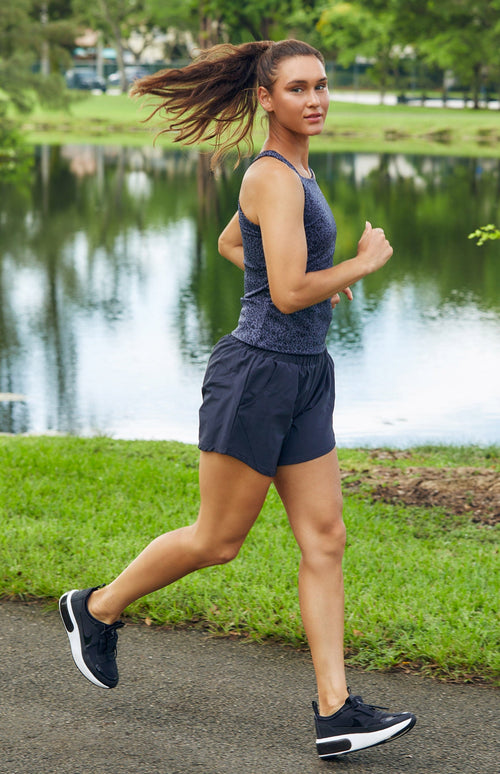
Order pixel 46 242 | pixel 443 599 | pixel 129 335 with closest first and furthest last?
pixel 443 599, pixel 129 335, pixel 46 242

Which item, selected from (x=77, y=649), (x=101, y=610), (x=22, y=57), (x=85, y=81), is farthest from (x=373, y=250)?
(x=85, y=81)

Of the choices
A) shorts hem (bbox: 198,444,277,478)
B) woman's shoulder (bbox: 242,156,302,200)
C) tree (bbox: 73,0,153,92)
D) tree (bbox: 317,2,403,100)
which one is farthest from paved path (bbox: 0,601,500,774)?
tree (bbox: 73,0,153,92)

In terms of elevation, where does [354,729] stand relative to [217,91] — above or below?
below

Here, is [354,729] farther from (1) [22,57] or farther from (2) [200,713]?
(1) [22,57]

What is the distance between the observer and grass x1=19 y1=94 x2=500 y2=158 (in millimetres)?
42656

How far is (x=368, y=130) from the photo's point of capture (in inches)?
1922

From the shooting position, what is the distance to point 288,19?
6944cm

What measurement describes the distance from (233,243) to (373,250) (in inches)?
23.4

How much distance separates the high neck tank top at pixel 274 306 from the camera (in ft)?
10.0

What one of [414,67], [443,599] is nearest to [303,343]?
[443,599]

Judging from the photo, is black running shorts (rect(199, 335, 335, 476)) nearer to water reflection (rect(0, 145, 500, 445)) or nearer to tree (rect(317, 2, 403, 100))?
water reflection (rect(0, 145, 500, 445))

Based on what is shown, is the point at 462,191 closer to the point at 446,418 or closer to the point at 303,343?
the point at 446,418

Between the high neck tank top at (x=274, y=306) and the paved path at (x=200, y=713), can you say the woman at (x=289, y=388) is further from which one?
the paved path at (x=200, y=713)

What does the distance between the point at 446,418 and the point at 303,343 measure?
5.79 m
